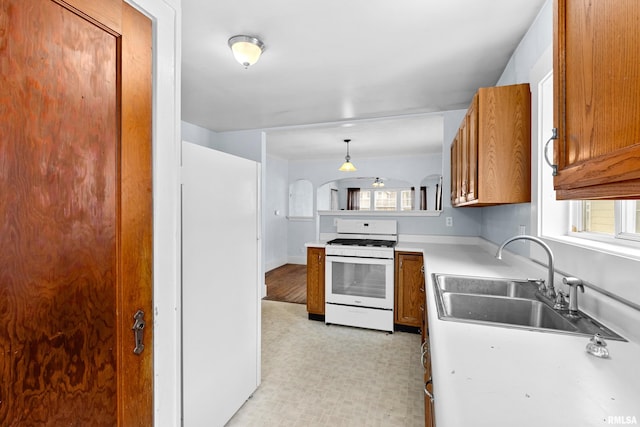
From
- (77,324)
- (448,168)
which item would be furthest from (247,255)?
(448,168)

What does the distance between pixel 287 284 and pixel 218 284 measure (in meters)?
3.36

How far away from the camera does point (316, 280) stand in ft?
11.0

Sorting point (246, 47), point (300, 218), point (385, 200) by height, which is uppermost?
point (246, 47)

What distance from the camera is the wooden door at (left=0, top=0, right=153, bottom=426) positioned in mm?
714

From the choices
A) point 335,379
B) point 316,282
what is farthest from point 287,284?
point 335,379

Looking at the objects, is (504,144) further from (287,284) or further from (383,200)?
(383,200)

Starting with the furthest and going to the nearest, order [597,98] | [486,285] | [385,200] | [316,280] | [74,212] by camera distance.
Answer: [385,200] → [316,280] → [486,285] → [74,212] → [597,98]

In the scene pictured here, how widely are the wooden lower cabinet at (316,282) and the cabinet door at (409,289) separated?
2.65ft

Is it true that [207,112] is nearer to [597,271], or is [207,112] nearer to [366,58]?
[366,58]

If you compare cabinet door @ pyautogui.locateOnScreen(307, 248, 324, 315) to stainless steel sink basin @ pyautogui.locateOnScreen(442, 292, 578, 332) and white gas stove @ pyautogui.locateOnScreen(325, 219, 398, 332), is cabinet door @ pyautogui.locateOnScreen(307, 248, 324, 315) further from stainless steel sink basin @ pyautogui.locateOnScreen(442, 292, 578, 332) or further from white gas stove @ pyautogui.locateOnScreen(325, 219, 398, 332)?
stainless steel sink basin @ pyautogui.locateOnScreen(442, 292, 578, 332)

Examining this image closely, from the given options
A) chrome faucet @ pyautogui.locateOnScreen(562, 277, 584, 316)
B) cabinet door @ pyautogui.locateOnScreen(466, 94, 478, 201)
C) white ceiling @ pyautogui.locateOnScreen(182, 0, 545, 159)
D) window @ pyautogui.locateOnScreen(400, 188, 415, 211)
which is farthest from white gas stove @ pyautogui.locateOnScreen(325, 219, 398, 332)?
window @ pyautogui.locateOnScreen(400, 188, 415, 211)

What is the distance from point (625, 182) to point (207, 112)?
12.0ft

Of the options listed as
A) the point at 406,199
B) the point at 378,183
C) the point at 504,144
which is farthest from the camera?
the point at 406,199

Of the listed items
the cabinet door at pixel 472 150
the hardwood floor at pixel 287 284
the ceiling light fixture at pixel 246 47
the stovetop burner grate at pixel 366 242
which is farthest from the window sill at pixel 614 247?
the hardwood floor at pixel 287 284
